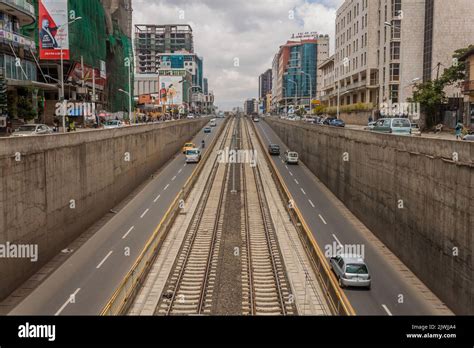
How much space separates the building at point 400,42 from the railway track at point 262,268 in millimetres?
30057

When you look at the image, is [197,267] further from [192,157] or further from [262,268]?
[192,157]

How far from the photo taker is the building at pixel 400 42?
6222 centimetres

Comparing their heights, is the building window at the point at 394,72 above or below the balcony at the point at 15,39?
below

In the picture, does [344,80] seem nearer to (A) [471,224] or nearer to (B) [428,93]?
(B) [428,93]

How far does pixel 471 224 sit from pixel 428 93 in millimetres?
32627

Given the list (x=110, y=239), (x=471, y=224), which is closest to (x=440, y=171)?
(x=471, y=224)

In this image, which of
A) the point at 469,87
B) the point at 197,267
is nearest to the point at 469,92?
the point at 469,87

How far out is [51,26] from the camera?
201 feet

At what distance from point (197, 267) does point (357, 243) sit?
9.84 meters

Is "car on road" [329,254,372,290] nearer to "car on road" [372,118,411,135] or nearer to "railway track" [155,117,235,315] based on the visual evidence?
"railway track" [155,117,235,315]

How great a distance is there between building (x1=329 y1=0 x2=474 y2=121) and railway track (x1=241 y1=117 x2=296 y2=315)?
30.1m

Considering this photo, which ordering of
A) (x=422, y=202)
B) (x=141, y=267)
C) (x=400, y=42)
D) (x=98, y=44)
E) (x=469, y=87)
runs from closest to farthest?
(x=141, y=267) → (x=422, y=202) → (x=469, y=87) → (x=400, y=42) → (x=98, y=44)

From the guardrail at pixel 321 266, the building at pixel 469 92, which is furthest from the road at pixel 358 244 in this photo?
the building at pixel 469 92

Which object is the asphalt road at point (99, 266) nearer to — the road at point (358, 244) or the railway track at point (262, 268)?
the railway track at point (262, 268)
